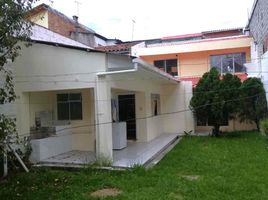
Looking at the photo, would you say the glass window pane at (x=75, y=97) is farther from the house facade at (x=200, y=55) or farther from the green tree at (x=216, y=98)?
the house facade at (x=200, y=55)

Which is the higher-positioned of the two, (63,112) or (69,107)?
(69,107)

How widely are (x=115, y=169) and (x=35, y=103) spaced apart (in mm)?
4224

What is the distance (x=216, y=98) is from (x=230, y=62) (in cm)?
880

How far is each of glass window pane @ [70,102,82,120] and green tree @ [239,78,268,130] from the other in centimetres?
852

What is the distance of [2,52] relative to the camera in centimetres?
779

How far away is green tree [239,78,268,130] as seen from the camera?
60.6 feet

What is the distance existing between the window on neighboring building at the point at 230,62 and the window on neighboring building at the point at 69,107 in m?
13.6

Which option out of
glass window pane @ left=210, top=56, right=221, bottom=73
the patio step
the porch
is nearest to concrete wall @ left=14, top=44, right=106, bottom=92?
the porch

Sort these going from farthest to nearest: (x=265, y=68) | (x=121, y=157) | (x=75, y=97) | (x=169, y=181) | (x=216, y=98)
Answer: (x=265, y=68) → (x=216, y=98) → (x=75, y=97) → (x=121, y=157) → (x=169, y=181)

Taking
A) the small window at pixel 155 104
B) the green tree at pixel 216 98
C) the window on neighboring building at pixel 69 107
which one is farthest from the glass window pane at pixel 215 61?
the window on neighboring building at pixel 69 107

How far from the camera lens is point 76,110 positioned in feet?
45.1

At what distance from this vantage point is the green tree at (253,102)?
727 inches

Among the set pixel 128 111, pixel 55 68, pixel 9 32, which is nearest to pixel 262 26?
pixel 128 111

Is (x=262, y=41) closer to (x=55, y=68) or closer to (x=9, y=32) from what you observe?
(x=55, y=68)
